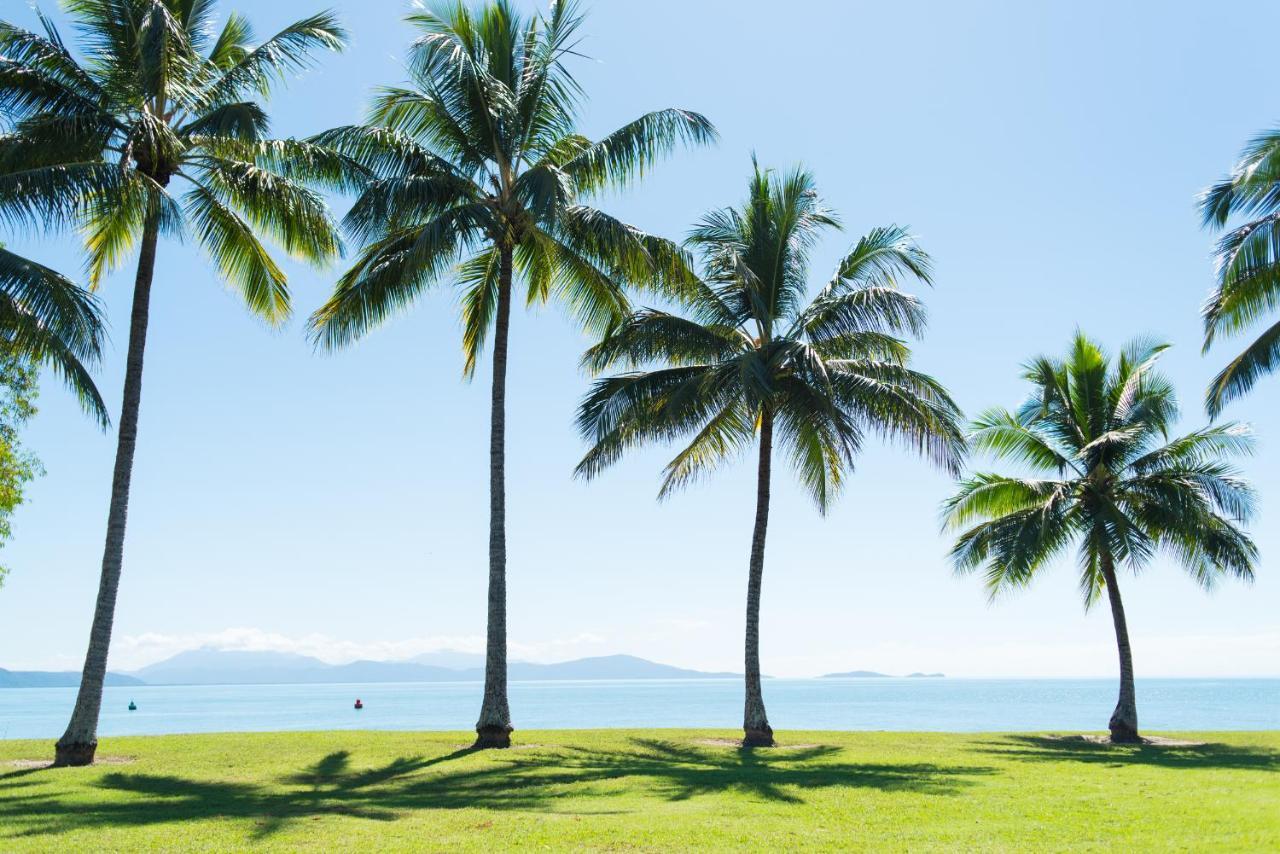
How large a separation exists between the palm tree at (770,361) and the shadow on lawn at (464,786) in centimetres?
456

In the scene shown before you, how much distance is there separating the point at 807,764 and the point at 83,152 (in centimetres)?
1513

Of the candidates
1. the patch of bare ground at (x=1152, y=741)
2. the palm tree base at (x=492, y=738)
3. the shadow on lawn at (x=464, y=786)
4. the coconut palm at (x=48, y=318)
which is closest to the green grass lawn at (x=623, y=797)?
the shadow on lawn at (x=464, y=786)

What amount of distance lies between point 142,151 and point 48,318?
3308 mm

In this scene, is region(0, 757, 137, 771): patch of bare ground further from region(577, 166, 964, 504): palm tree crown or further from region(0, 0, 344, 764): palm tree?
region(577, 166, 964, 504): palm tree crown

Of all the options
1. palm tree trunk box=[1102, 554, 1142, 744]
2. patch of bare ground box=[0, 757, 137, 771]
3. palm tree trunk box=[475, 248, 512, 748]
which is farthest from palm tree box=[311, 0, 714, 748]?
palm tree trunk box=[1102, 554, 1142, 744]

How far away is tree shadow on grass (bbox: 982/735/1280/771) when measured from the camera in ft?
54.0

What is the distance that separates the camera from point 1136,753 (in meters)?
19.1

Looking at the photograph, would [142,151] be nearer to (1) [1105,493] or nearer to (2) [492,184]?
(2) [492,184]

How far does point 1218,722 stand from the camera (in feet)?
210

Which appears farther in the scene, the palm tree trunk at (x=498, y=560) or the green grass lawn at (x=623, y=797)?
the palm tree trunk at (x=498, y=560)

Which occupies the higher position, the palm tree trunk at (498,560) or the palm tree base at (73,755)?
the palm tree trunk at (498,560)

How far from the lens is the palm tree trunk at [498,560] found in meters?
17.8

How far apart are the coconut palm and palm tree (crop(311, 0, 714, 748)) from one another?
4.71 m

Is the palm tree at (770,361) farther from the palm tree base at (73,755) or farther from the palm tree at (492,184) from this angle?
the palm tree base at (73,755)
